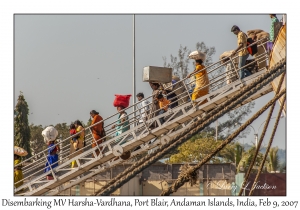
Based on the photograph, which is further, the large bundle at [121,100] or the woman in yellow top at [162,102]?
the large bundle at [121,100]

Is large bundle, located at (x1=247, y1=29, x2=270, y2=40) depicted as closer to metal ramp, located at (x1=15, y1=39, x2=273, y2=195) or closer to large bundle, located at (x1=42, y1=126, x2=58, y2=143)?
metal ramp, located at (x1=15, y1=39, x2=273, y2=195)

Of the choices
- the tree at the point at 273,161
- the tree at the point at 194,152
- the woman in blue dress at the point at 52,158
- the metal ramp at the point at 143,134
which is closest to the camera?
the metal ramp at the point at 143,134

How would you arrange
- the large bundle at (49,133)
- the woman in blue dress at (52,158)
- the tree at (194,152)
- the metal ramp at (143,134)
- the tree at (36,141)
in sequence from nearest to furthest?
the metal ramp at (143,134) < the woman in blue dress at (52,158) < the large bundle at (49,133) < the tree at (194,152) < the tree at (36,141)

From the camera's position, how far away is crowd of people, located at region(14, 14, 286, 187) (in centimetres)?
1612

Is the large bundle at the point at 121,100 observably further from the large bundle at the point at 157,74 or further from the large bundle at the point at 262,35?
the large bundle at the point at 262,35

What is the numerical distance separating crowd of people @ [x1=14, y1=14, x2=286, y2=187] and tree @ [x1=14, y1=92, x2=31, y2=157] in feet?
59.8

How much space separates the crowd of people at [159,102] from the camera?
1612 centimetres

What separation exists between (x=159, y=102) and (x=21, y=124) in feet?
72.2

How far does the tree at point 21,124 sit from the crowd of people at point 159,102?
59.8ft

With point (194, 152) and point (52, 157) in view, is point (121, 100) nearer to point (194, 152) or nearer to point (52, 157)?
point (52, 157)

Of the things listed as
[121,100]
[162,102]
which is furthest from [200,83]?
[121,100]

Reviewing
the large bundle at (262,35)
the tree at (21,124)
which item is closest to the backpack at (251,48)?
the large bundle at (262,35)
